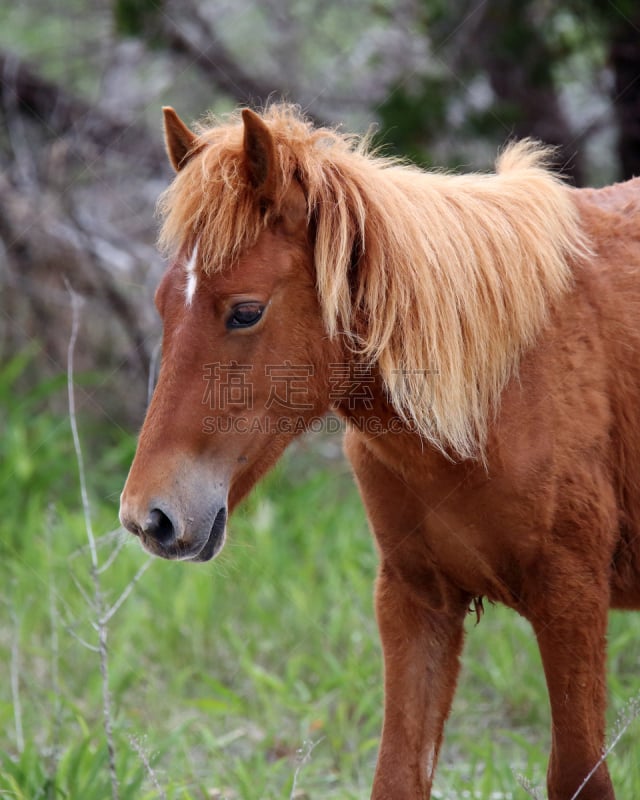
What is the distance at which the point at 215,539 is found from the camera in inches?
91.2

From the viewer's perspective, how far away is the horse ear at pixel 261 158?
226cm

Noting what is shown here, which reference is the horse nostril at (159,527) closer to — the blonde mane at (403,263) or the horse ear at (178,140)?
the blonde mane at (403,263)

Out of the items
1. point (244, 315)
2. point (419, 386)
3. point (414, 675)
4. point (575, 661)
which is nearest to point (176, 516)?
point (244, 315)

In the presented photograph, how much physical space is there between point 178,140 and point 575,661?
168 centimetres

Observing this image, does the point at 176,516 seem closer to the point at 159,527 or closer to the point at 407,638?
the point at 159,527

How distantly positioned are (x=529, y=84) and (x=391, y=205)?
419 centimetres

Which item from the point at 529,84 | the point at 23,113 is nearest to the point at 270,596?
the point at 529,84

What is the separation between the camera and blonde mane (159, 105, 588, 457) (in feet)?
7.66

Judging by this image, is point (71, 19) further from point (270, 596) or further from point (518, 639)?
point (518, 639)

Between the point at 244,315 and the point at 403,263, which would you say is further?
the point at 403,263

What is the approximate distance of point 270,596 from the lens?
16.0 ft

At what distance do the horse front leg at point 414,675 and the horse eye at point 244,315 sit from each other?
2.84 feet

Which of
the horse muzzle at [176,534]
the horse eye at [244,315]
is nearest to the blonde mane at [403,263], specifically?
the horse eye at [244,315]

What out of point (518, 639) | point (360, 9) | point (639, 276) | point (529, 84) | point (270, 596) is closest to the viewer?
point (639, 276)
